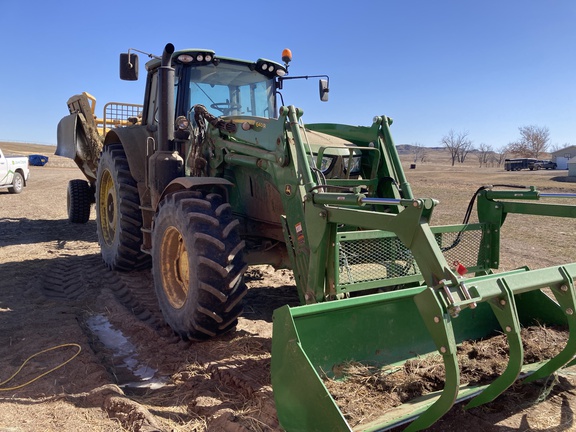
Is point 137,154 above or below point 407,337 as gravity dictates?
above

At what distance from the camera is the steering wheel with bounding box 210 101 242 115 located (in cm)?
576

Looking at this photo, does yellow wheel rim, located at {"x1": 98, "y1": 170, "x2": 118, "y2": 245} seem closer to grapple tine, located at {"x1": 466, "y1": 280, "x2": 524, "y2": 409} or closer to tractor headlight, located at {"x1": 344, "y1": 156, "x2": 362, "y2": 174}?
tractor headlight, located at {"x1": 344, "y1": 156, "x2": 362, "y2": 174}

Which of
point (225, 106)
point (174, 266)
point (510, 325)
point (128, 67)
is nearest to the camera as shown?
point (510, 325)

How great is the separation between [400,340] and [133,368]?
7.20 feet

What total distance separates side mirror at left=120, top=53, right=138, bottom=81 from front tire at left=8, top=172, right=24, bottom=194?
13.4 m

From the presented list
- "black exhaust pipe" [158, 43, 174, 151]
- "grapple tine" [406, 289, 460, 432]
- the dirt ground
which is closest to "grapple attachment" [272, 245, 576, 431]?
"grapple tine" [406, 289, 460, 432]

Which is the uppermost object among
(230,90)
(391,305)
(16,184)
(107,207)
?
(230,90)

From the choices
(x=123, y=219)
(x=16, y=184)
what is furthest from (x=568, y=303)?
(x=16, y=184)

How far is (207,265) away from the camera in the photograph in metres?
3.88

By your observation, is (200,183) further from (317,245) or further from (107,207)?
(107,207)

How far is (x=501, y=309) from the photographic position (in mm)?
2572

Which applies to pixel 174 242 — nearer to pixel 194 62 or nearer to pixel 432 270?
pixel 194 62

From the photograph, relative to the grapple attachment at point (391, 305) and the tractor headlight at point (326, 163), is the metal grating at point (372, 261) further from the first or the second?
the tractor headlight at point (326, 163)

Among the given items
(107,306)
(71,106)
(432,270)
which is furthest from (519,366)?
(71,106)
